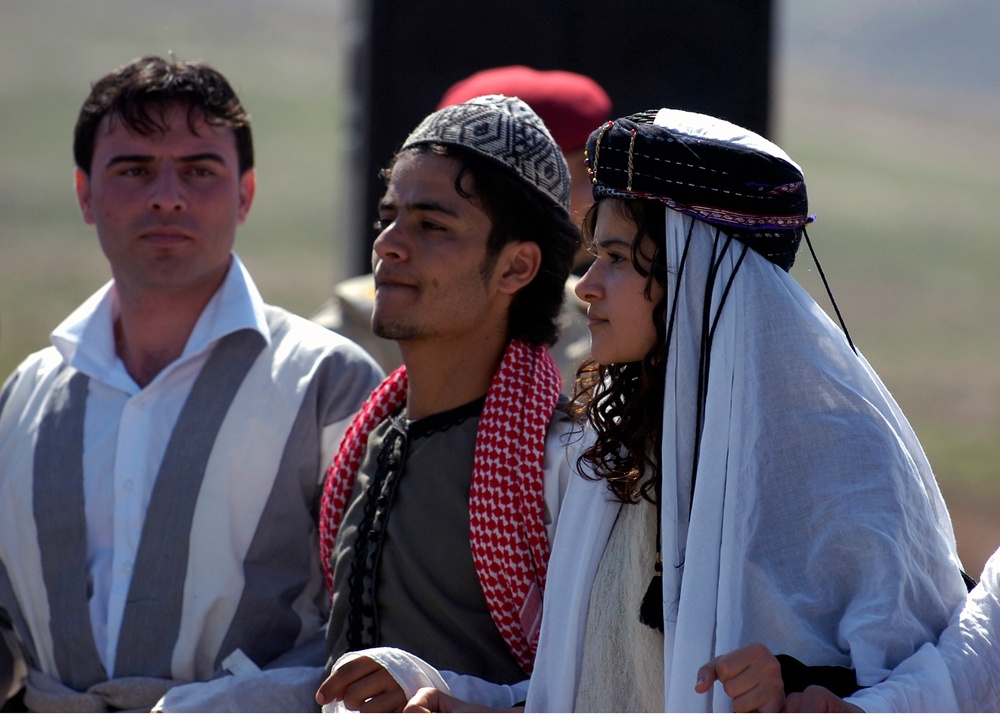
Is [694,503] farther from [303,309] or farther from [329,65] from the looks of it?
[329,65]

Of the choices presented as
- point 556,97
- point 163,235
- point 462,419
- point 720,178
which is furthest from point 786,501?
point 556,97

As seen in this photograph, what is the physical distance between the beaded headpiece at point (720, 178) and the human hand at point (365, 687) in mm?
1000

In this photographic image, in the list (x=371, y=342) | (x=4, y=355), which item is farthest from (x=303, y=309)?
(x=371, y=342)

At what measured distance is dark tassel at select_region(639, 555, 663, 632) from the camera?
7.86ft

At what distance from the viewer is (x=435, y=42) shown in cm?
536

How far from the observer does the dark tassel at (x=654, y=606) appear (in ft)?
7.86

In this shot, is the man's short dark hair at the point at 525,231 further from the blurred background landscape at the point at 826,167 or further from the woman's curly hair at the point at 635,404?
the blurred background landscape at the point at 826,167

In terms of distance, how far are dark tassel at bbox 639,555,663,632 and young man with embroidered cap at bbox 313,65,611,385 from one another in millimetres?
1470

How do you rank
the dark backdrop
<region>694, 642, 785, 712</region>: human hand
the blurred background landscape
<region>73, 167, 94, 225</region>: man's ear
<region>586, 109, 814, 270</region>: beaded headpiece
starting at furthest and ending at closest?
the blurred background landscape
the dark backdrop
<region>73, 167, 94, 225</region>: man's ear
<region>586, 109, 814, 270</region>: beaded headpiece
<region>694, 642, 785, 712</region>: human hand

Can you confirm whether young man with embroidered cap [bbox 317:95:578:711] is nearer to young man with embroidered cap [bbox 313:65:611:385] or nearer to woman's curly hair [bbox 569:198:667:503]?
woman's curly hair [bbox 569:198:667:503]

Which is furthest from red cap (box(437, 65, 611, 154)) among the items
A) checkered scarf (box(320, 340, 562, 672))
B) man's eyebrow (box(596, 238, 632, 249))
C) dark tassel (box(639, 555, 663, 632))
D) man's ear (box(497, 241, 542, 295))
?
dark tassel (box(639, 555, 663, 632))

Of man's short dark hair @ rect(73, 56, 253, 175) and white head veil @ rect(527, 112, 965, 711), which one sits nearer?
white head veil @ rect(527, 112, 965, 711)

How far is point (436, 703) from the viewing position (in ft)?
8.05

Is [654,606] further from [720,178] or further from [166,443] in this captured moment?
[166,443]
